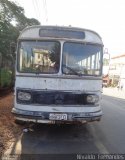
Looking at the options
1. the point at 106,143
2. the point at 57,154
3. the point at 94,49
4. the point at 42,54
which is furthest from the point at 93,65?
the point at 57,154

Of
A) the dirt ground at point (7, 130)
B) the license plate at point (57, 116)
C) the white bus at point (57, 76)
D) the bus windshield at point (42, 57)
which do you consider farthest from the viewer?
the bus windshield at point (42, 57)

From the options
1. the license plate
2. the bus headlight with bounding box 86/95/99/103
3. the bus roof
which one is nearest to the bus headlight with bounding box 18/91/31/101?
the license plate

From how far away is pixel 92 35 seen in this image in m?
10.6

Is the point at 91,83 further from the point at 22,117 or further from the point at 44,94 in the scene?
the point at 22,117

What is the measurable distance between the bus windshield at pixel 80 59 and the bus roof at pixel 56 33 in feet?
0.63

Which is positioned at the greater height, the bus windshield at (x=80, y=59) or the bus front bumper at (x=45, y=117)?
the bus windshield at (x=80, y=59)

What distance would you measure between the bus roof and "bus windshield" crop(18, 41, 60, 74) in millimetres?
170

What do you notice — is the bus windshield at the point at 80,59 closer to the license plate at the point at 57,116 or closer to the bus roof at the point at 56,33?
the bus roof at the point at 56,33

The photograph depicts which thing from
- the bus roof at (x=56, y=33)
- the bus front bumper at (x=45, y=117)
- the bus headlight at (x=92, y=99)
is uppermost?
the bus roof at (x=56, y=33)

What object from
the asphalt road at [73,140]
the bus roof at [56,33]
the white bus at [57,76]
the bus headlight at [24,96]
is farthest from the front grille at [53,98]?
the bus roof at [56,33]

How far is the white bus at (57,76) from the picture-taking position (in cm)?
1013

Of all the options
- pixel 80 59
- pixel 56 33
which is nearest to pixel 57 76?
pixel 80 59

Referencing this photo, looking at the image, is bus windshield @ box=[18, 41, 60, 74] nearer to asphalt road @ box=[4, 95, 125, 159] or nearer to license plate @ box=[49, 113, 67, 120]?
license plate @ box=[49, 113, 67, 120]

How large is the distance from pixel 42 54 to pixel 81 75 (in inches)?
47.2
